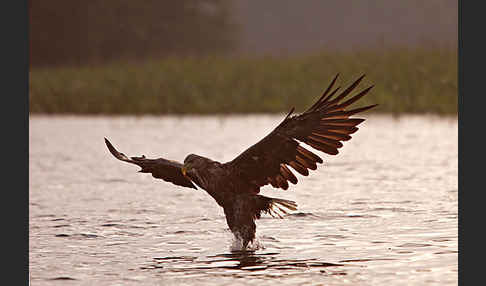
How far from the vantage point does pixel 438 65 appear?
71.8ft

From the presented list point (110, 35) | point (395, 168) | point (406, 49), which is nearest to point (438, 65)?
point (406, 49)

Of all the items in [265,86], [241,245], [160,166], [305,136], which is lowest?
[241,245]

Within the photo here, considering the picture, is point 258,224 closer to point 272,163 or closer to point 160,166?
point 160,166

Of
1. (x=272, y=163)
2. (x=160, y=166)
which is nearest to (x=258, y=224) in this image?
(x=160, y=166)

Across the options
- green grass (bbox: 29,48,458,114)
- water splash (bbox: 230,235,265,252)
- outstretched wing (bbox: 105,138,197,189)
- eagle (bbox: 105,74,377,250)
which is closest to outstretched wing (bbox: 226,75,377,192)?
eagle (bbox: 105,74,377,250)

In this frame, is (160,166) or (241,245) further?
(160,166)

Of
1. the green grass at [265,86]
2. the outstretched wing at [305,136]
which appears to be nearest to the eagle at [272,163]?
the outstretched wing at [305,136]

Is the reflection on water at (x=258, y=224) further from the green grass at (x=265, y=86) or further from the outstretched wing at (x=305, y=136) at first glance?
the green grass at (x=265, y=86)

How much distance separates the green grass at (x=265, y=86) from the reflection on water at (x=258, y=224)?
4917 mm

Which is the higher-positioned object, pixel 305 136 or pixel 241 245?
pixel 305 136

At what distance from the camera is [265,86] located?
22938 mm

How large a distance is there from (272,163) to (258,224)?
132 cm

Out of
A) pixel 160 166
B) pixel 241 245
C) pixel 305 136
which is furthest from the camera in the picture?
pixel 160 166

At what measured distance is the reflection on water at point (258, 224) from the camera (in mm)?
6707
